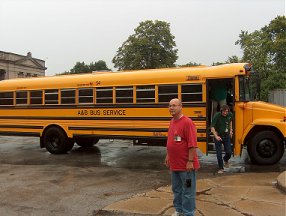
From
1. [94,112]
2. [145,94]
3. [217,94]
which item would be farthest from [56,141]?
[217,94]

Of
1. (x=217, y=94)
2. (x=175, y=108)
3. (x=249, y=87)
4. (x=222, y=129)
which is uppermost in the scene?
(x=249, y=87)

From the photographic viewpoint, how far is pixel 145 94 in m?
10.8

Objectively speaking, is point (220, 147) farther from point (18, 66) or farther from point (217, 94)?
point (18, 66)

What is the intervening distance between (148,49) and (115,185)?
180 ft

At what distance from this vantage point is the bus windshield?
9.76 m

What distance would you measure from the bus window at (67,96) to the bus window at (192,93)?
12.2 feet

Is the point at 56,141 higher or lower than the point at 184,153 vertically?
lower

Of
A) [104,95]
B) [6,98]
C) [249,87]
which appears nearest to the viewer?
[249,87]

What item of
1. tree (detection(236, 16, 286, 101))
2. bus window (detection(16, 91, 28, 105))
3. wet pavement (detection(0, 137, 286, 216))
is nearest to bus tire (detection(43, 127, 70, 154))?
wet pavement (detection(0, 137, 286, 216))

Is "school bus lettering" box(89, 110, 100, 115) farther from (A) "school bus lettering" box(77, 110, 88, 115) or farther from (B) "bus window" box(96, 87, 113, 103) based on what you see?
(B) "bus window" box(96, 87, 113, 103)

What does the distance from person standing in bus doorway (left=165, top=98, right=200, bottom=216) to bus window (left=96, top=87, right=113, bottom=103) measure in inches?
254

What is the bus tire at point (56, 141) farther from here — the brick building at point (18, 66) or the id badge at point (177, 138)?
the brick building at point (18, 66)

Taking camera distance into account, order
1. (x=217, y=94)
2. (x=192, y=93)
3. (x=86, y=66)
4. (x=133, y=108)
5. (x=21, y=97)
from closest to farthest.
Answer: (x=192, y=93)
(x=217, y=94)
(x=133, y=108)
(x=21, y=97)
(x=86, y=66)

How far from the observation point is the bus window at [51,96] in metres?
12.4
